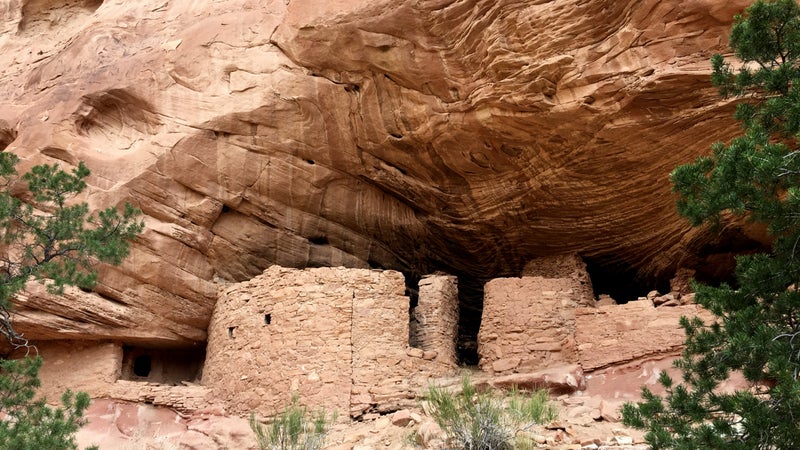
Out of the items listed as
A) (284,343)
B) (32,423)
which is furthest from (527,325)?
(32,423)

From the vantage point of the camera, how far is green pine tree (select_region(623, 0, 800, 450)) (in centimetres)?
634

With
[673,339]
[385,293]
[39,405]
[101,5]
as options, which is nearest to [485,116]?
[385,293]

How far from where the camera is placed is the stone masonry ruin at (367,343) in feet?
34.7

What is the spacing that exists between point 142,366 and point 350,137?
4556mm

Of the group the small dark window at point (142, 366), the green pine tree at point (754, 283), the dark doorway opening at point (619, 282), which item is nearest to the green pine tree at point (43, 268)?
the small dark window at point (142, 366)

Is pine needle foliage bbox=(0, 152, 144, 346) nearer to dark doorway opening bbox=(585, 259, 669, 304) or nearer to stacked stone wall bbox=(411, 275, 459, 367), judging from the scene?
stacked stone wall bbox=(411, 275, 459, 367)

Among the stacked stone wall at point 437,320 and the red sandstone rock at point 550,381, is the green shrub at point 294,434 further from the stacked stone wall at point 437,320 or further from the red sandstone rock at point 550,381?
the stacked stone wall at point 437,320

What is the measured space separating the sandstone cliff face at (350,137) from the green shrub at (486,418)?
11.7 feet

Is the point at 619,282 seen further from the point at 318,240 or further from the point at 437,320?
the point at 318,240

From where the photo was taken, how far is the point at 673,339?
1025 centimetres

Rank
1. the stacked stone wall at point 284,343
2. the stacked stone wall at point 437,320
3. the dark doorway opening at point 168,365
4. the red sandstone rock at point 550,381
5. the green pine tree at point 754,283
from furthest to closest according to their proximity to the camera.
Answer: the dark doorway opening at point 168,365 → the stacked stone wall at point 437,320 → the stacked stone wall at point 284,343 → the red sandstone rock at point 550,381 → the green pine tree at point 754,283

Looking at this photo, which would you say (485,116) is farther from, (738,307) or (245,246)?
(738,307)

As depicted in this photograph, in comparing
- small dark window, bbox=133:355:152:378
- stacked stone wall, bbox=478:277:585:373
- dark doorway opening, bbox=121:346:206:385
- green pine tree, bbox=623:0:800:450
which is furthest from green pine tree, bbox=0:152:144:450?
green pine tree, bbox=623:0:800:450

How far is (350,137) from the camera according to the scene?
40.1ft
